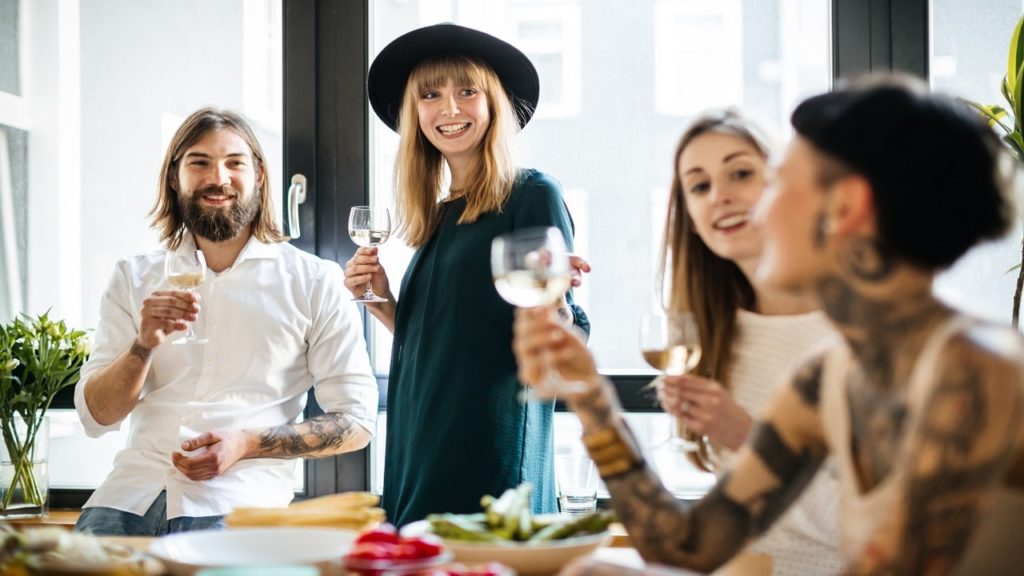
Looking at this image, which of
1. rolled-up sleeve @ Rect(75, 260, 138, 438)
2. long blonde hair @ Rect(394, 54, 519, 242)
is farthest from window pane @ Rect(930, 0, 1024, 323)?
rolled-up sleeve @ Rect(75, 260, 138, 438)

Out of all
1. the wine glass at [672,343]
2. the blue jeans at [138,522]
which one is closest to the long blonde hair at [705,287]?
the wine glass at [672,343]

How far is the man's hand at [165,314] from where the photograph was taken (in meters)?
2.75

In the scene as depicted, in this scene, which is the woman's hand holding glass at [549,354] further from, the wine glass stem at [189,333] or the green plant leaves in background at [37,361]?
the green plant leaves in background at [37,361]

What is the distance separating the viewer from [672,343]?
1.88m

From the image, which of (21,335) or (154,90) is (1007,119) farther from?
(21,335)

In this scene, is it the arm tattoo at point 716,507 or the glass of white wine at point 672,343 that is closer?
the arm tattoo at point 716,507

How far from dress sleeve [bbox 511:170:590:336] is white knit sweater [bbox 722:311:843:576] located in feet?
2.10

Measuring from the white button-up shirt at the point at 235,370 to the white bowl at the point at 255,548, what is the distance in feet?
4.61

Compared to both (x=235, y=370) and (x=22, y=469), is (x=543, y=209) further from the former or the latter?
(x=22, y=469)

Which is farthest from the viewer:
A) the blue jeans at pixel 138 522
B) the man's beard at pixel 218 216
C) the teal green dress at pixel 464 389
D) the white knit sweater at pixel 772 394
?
the man's beard at pixel 218 216

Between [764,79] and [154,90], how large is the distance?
212 centimetres

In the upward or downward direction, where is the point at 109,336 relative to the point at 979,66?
downward

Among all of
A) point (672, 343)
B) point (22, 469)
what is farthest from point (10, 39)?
point (672, 343)

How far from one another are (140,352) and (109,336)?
0.88 feet
